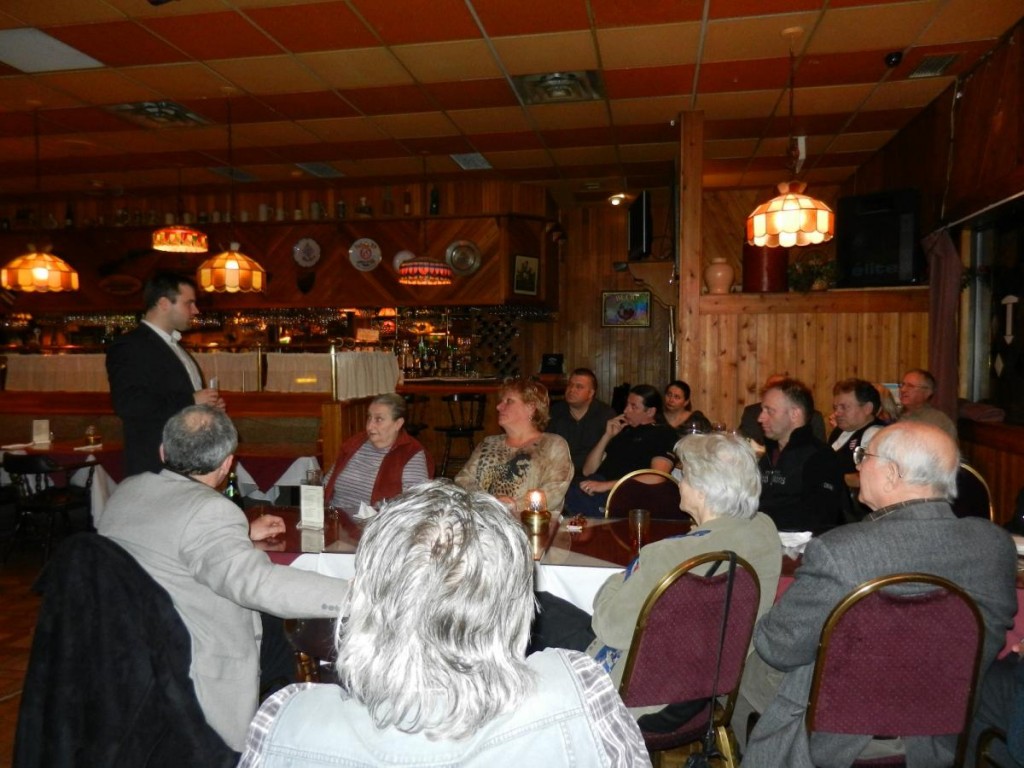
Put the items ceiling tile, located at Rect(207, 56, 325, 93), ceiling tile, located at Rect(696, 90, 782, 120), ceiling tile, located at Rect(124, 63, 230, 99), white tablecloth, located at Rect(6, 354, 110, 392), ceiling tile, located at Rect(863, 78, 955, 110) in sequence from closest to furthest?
ceiling tile, located at Rect(207, 56, 325, 93), ceiling tile, located at Rect(124, 63, 230, 99), ceiling tile, located at Rect(863, 78, 955, 110), ceiling tile, located at Rect(696, 90, 782, 120), white tablecloth, located at Rect(6, 354, 110, 392)

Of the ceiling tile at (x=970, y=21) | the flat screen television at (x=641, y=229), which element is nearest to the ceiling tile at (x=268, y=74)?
the flat screen television at (x=641, y=229)

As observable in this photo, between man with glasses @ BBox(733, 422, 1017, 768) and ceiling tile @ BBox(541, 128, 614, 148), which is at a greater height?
ceiling tile @ BBox(541, 128, 614, 148)

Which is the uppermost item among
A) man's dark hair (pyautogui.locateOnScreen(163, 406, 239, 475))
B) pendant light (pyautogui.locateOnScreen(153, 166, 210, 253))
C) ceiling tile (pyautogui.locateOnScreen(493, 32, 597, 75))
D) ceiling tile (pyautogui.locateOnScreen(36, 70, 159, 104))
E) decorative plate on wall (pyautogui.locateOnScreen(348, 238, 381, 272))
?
ceiling tile (pyautogui.locateOnScreen(36, 70, 159, 104))

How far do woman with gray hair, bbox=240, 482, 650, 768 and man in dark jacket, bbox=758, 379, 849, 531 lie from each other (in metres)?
2.51

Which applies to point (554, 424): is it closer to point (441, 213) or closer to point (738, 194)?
point (441, 213)

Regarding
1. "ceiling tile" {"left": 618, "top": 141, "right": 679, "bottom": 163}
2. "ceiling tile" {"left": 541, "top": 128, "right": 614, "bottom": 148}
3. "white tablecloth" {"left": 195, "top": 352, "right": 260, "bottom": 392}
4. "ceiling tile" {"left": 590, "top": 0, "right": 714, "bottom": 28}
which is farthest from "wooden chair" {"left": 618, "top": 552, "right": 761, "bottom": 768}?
"ceiling tile" {"left": 618, "top": 141, "right": 679, "bottom": 163}

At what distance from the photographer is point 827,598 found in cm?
179

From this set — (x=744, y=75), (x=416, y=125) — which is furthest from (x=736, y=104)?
(x=416, y=125)

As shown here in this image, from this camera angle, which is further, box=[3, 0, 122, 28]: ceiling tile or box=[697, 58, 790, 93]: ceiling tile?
box=[697, 58, 790, 93]: ceiling tile

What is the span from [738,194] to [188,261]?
780cm

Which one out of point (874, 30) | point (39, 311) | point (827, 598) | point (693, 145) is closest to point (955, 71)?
point (874, 30)

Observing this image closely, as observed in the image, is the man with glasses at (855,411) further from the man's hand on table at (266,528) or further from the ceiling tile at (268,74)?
the ceiling tile at (268,74)

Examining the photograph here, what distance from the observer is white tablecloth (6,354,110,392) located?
278 inches

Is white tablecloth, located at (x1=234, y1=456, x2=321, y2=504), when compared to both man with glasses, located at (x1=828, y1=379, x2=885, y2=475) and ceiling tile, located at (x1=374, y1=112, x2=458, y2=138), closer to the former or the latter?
ceiling tile, located at (x1=374, y1=112, x2=458, y2=138)
